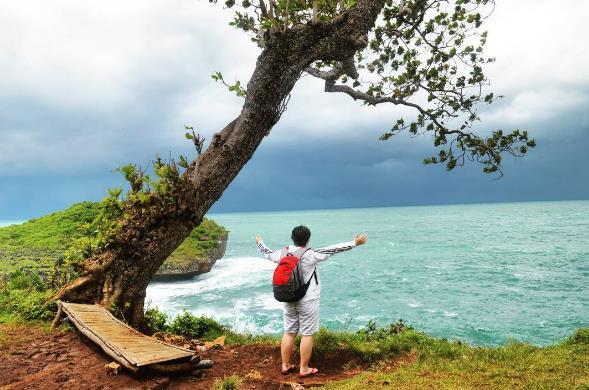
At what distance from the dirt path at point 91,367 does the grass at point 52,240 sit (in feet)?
29.6

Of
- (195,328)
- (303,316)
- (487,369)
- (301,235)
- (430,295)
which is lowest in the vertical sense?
(430,295)

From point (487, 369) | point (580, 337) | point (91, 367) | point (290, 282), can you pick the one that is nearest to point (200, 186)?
point (290, 282)

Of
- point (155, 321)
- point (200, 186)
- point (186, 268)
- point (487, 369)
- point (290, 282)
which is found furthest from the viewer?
point (186, 268)

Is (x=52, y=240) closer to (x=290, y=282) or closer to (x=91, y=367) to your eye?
(x=91, y=367)

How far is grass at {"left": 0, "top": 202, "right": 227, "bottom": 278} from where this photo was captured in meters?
19.8

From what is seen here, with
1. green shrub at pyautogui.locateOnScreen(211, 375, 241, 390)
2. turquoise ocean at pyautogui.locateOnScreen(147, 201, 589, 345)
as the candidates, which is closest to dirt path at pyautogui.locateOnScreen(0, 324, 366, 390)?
green shrub at pyautogui.locateOnScreen(211, 375, 241, 390)

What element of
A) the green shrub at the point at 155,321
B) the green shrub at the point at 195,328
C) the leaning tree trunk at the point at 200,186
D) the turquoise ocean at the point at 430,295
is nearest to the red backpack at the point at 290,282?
the leaning tree trunk at the point at 200,186

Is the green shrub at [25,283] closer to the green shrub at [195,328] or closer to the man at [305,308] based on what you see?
the green shrub at [195,328]

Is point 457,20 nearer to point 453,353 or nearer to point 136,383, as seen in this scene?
point 453,353

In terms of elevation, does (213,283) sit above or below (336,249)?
below

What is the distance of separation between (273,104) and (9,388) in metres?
6.70

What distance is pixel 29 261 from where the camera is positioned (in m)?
19.2

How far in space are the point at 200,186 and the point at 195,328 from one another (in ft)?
14.4

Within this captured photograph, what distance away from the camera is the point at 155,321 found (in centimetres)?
1098
